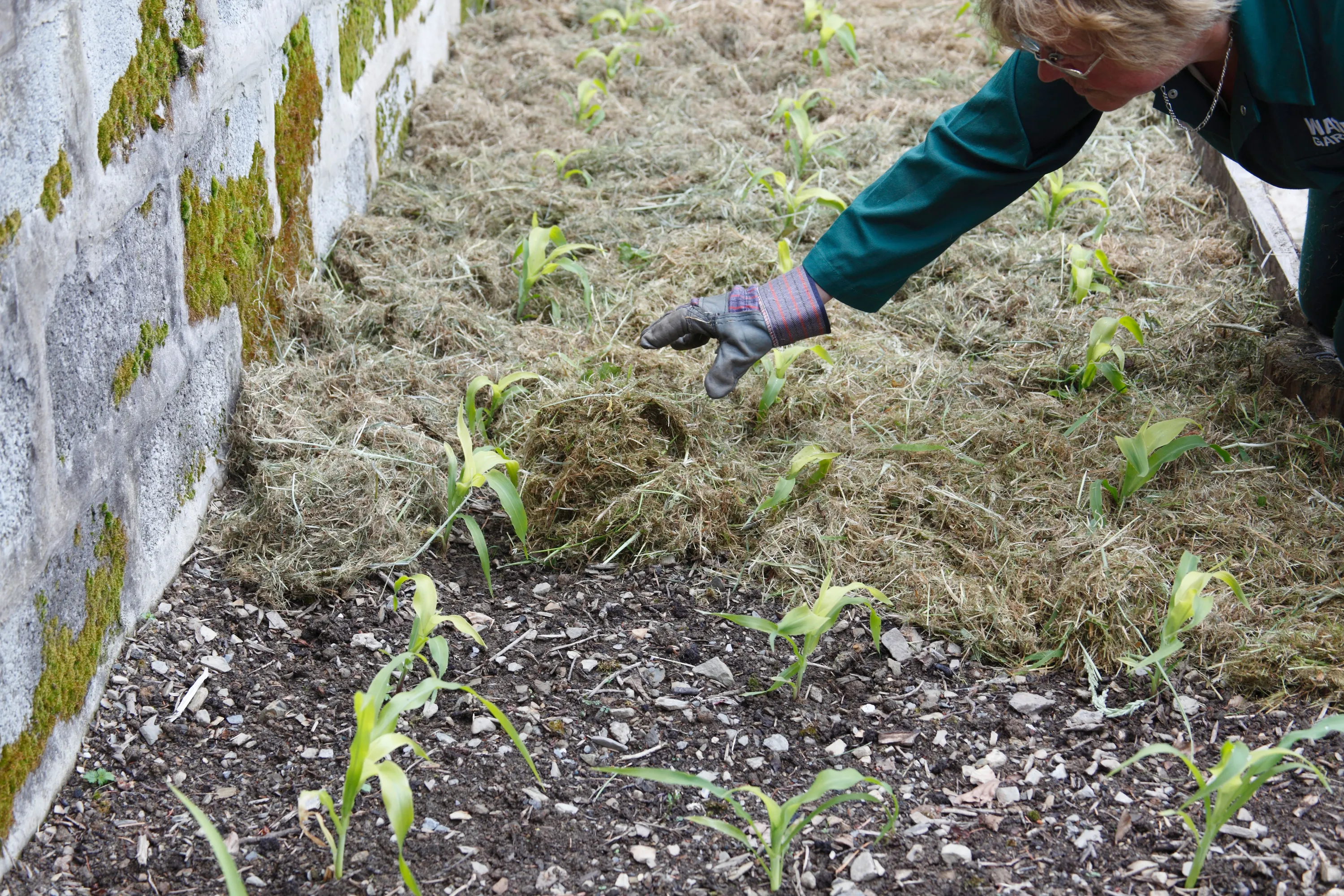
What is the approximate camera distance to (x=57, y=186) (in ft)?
5.32

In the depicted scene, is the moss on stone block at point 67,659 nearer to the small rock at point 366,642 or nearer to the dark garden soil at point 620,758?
the dark garden soil at point 620,758

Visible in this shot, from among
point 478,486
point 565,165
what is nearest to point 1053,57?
point 478,486

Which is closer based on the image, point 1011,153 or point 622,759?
point 622,759

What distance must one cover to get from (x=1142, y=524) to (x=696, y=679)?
959 millimetres

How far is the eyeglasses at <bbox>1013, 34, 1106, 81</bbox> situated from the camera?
1885mm

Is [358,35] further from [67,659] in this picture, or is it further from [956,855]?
[956,855]

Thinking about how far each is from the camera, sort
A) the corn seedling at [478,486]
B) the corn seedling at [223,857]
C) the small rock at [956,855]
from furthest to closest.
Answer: the corn seedling at [478,486]
the small rock at [956,855]
the corn seedling at [223,857]

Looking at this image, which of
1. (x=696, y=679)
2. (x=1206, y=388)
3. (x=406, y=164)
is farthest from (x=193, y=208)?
(x=1206, y=388)

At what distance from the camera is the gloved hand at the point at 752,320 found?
2.27 meters

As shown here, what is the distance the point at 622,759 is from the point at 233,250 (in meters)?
1.37

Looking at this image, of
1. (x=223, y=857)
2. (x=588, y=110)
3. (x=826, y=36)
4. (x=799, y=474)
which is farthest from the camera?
(x=826, y=36)

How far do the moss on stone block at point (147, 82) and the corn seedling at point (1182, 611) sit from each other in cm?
186

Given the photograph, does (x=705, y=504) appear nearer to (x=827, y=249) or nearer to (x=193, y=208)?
(x=827, y=249)

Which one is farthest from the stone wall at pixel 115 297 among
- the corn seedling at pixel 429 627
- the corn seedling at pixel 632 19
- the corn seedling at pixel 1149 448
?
the corn seedling at pixel 632 19
